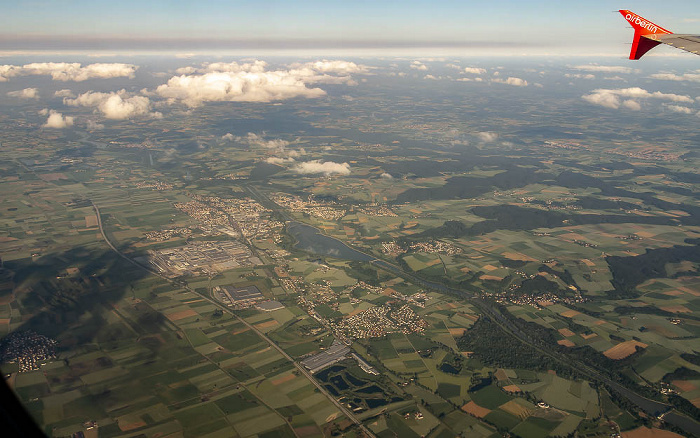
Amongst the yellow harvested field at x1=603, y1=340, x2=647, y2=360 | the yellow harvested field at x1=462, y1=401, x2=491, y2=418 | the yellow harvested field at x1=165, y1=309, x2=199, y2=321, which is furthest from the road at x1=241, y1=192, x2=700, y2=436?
the yellow harvested field at x1=165, y1=309, x2=199, y2=321

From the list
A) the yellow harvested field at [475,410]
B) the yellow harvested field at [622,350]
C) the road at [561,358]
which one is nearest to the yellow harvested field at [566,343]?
the road at [561,358]

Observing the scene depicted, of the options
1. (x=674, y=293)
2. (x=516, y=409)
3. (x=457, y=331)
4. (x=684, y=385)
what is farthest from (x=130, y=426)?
(x=674, y=293)

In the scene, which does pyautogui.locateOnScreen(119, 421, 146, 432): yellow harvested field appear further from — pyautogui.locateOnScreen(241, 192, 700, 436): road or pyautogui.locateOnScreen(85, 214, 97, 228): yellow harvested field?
pyautogui.locateOnScreen(85, 214, 97, 228): yellow harvested field

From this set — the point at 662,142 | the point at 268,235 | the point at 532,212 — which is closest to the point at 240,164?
the point at 268,235

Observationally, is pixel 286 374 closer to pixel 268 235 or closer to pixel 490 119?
pixel 268 235

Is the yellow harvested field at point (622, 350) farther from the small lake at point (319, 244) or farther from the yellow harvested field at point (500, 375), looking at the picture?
the small lake at point (319, 244)

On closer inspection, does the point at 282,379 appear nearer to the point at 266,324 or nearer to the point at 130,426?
the point at 266,324
